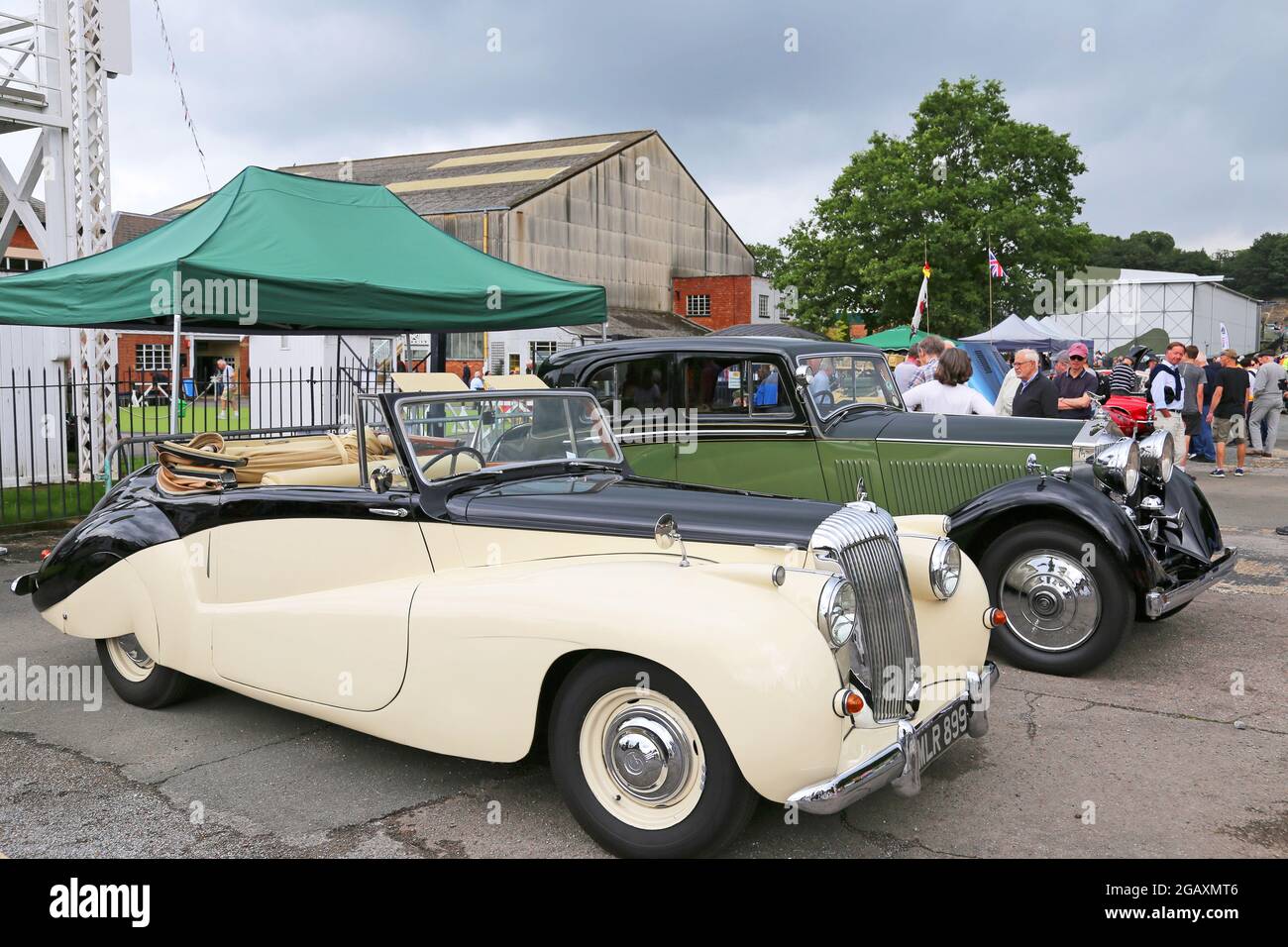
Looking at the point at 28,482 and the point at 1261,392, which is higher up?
the point at 1261,392

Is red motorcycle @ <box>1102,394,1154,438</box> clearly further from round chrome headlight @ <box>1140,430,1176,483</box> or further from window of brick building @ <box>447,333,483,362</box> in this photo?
window of brick building @ <box>447,333,483,362</box>

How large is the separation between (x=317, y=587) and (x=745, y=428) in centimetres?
346

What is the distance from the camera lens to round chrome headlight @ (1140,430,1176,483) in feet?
19.9

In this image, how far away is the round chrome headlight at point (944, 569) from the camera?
378cm

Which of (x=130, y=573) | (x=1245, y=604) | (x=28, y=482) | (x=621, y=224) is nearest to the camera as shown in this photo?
(x=130, y=573)

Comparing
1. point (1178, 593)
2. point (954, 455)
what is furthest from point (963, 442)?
point (1178, 593)

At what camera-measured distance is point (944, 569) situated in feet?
12.5

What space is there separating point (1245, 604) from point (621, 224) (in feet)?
119

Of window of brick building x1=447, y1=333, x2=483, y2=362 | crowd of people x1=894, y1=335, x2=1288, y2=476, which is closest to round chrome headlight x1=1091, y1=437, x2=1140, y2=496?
crowd of people x1=894, y1=335, x2=1288, y2=476

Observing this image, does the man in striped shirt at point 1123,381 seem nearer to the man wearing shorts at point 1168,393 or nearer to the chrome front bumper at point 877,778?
the man wearing shorts at point 1168,393

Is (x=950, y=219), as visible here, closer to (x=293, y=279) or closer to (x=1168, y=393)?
(x=1168, y=393)
